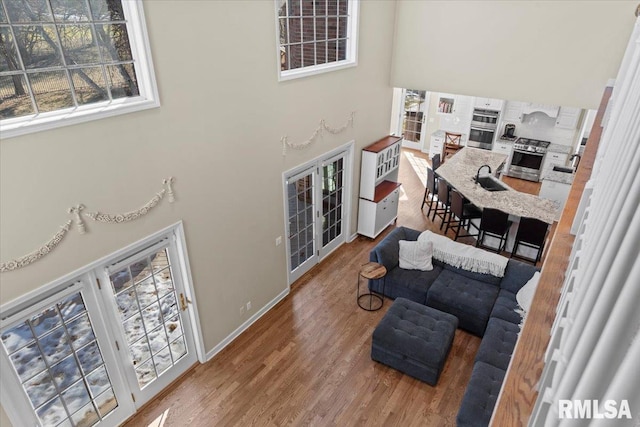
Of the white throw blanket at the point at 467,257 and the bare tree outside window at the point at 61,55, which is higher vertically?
the bare tree outside window at the point at 61,55

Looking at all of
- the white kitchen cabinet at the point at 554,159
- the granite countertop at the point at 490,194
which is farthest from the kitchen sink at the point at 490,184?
the white kitchen cabinet at the point at 554,159

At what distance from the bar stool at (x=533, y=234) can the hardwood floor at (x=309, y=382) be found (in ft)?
8.30

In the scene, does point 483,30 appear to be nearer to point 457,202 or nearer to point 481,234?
point 457,202

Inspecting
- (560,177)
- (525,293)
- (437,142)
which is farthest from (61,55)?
(437,142)

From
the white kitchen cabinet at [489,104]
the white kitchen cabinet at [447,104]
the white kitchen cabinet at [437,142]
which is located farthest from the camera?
the white kitchen cabinet at [437,142]

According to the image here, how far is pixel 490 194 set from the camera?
8.07m

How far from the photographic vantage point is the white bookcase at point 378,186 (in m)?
7.74

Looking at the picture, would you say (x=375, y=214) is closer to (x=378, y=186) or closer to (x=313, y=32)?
(x=378, y=186)

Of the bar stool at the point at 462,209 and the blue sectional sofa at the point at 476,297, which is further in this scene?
the bar stool at the point at 462,209

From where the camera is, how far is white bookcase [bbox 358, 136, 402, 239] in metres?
7.74

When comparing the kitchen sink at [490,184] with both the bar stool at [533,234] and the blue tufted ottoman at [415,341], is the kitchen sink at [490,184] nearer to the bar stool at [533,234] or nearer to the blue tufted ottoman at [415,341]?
the bar stool at [533,234]

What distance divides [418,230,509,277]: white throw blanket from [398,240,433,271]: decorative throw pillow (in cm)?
22

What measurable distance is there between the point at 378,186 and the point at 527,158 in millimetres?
5504

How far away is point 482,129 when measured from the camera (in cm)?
1189
